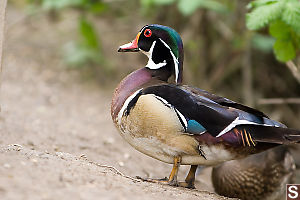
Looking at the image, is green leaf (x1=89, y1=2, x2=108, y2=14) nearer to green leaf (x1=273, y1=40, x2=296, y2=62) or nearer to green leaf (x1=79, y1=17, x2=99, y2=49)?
green leaf (x1=79, y1=17, x2=99, y2=49)

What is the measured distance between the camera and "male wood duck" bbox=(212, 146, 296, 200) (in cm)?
386

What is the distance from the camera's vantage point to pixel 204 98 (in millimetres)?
2811

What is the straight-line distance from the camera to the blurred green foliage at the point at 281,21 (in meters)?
3.31

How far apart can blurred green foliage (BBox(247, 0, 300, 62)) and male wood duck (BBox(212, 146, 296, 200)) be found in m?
0.89

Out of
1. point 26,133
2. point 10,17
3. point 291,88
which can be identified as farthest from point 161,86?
point 10,17

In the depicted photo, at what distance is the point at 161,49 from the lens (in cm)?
304

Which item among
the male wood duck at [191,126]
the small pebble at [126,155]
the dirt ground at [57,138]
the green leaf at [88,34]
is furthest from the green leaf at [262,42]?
the male wood duck at [191,126]

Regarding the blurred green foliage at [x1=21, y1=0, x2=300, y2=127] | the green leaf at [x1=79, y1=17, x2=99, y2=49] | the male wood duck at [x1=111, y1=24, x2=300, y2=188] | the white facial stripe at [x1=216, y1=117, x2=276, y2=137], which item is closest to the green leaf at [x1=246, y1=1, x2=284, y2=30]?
the male wood duck at [x1=111, y1=24, x2=300, y2=188]

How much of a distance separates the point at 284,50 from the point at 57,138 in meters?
2.01

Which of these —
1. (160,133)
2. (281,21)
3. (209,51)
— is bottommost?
(160,133)

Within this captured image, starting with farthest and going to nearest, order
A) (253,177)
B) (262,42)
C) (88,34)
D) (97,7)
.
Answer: (88,34) < (97,7) < (262,42) < (253,177)

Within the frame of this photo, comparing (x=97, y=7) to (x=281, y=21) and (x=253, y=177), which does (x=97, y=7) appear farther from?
(x=253, y=177)

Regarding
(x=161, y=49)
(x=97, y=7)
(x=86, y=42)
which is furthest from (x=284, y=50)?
(x=86, y=42)

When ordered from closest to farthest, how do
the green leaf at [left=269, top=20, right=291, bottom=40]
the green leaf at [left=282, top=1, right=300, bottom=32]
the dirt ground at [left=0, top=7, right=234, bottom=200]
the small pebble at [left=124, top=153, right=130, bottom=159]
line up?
1. the dirt ground at [left=0, top=7, right=234, bottom=200]
2. the green leaf at [left=282, top=1, right=300, bottom=32]
3. the green leaf at [left=269, top=20, right=291, bottom=40]
4. the small pebble at [left=124, top=153, right=130, bottom=159]
